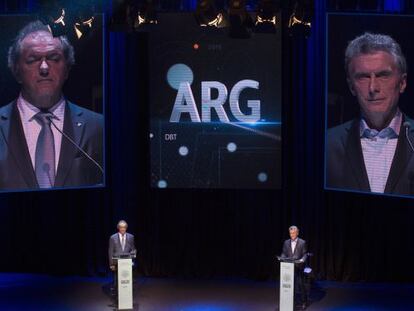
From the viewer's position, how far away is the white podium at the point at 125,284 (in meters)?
10.2

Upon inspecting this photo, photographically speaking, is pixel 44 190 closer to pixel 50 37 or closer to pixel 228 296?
pixel 50 37

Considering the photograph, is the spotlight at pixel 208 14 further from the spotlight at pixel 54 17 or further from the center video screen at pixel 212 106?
the spotlight at pixel 54 17

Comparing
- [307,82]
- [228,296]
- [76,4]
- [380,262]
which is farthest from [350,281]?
[76,4]

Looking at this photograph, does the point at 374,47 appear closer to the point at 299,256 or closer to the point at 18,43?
the point at 299,256

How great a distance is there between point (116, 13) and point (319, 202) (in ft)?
14.2

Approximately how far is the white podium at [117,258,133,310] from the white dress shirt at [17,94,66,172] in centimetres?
229

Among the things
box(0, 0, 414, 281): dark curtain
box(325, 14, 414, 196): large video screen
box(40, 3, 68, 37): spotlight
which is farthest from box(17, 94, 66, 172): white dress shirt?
box(325, 14, 414, 196): large video screen

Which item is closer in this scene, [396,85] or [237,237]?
[396,85]

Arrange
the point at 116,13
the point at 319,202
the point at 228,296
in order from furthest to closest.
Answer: the point at 319,202, the point at 228,296, the point at 116,13

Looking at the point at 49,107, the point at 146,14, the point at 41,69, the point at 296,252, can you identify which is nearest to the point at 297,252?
the point at 296,252

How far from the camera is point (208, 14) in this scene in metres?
10.1

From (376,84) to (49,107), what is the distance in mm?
4914

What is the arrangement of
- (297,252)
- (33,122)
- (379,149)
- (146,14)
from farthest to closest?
(33,122) → (379,149) → (297,252) → (146,14)

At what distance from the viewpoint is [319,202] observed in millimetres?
11930
